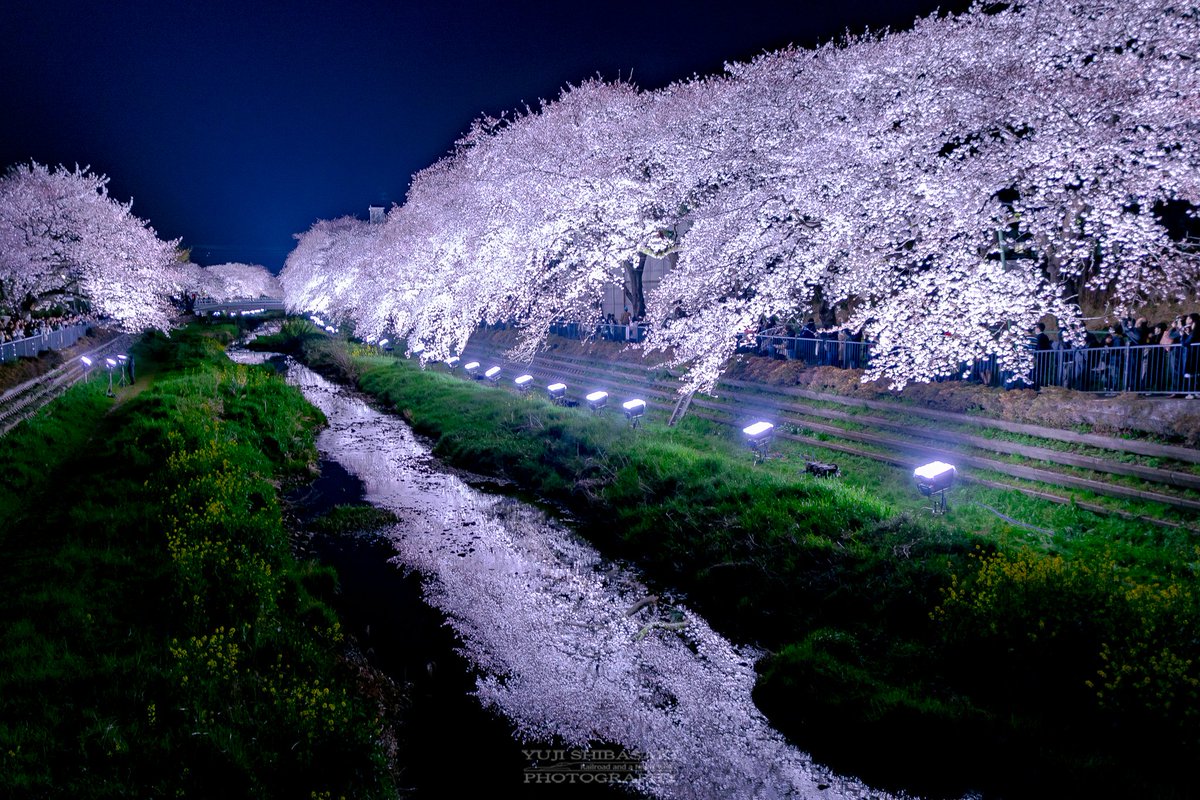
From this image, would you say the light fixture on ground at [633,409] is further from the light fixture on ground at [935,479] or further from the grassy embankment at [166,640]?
the grassy embankment at [166,640]

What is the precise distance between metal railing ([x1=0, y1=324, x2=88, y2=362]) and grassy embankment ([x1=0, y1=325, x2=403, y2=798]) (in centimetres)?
721

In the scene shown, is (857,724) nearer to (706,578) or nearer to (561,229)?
(706,578)

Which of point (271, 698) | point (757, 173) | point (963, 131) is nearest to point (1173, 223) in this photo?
point (963, 131)

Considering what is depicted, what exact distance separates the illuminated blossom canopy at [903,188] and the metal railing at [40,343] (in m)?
14.9

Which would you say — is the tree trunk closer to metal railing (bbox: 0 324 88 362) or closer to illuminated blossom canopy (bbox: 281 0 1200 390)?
illuminated blossom canopy (bbox: 281 0 1200 390)

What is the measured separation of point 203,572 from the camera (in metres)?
10.3

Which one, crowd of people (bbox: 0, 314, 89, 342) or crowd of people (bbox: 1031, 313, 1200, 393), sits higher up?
crowd of people (bbox: 0, 314, 89, 342)

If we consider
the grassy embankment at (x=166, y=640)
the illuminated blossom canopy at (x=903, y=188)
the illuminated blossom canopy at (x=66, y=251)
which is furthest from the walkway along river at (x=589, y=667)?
the illuminated blossom canopy at (x=66, y=251)

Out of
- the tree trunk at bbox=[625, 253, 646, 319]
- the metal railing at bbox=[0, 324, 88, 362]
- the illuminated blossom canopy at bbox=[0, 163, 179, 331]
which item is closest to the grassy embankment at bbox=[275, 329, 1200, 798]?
the tree trunk at bbox=[625, 253, 646, 319]

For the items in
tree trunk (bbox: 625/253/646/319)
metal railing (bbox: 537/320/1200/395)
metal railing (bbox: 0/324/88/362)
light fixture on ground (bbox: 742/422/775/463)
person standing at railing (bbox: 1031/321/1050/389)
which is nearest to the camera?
metal railing (bbox: 537/320/1200/395)

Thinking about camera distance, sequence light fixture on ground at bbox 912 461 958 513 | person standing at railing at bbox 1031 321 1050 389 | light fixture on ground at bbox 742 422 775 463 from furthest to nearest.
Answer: light fixture on ground at bbox 742 422 775 463 < person standing at railing at bbox 1031 321 1050 389 < light fixture on ground at bbox 912 461 958 513

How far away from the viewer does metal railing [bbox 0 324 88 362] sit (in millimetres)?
22375

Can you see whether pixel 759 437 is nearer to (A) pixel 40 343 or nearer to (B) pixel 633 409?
(B) pixel 633 409

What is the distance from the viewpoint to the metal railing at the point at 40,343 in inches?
881
